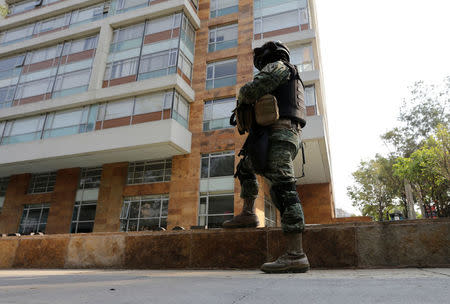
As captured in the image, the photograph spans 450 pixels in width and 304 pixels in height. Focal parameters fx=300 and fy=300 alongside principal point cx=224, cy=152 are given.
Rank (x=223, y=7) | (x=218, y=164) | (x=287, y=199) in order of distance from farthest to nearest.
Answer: (x=223, y=7) < (x=218, y=164) < (x=287, y=199)

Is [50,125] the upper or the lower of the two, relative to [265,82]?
upper

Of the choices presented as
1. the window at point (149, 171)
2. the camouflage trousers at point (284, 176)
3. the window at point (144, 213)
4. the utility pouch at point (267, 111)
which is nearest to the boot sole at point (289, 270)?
the camouflage trousers at point (284, 176)

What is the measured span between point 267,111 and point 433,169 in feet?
56.3

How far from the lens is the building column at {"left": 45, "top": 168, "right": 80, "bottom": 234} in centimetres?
1634

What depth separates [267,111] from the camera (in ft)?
10.00

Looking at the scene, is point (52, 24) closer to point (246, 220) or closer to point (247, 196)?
point (247, 196)

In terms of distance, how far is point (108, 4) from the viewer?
63.1ft

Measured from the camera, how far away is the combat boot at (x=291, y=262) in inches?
101

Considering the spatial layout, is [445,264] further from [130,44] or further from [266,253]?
[130,44]

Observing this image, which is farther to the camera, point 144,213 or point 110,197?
point 110,197

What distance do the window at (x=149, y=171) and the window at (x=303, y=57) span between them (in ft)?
27.2

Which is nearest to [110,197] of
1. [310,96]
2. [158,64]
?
[158,64]

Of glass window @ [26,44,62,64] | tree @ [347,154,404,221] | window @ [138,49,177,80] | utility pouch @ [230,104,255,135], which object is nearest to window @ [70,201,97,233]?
window @ [138,49,177,80]

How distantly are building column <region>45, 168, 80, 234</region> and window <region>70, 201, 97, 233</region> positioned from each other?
0.25 meters
